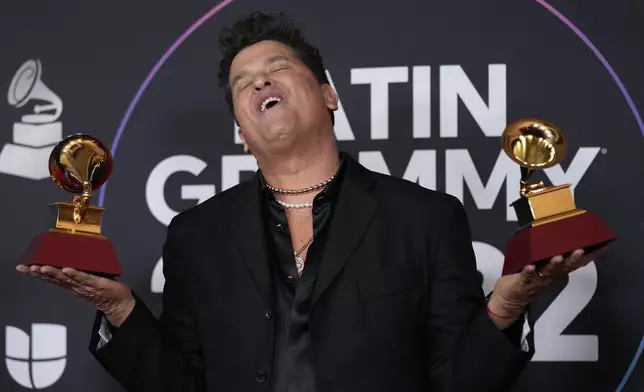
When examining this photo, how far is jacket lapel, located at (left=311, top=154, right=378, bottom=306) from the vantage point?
1343 millimetres

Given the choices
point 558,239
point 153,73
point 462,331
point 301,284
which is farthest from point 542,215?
point 153,73

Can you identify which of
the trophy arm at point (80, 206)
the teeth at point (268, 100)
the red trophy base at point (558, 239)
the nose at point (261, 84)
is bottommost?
the red trophy base at point (558, 239)

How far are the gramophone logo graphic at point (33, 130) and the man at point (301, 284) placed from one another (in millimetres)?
628

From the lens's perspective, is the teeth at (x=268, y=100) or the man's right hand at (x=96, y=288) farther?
the teeth at (x=268, y=100)

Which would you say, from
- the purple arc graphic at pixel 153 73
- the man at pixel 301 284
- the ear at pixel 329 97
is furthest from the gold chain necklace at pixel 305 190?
the purple arc graphic at pixel 153 73

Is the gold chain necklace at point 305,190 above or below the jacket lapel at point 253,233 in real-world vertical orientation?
above

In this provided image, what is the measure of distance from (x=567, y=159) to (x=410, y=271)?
1.98 feet

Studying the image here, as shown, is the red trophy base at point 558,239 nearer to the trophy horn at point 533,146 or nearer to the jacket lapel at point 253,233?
the trophy horn at point 533,146

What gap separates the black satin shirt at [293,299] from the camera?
4.38 ft

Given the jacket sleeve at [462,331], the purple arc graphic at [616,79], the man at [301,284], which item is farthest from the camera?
the purple arc graphic at [616,79]

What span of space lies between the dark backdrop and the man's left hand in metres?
0.60

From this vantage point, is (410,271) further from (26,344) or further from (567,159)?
(26,344)

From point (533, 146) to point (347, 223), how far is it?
1.07ft

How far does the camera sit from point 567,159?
180 centimetres
